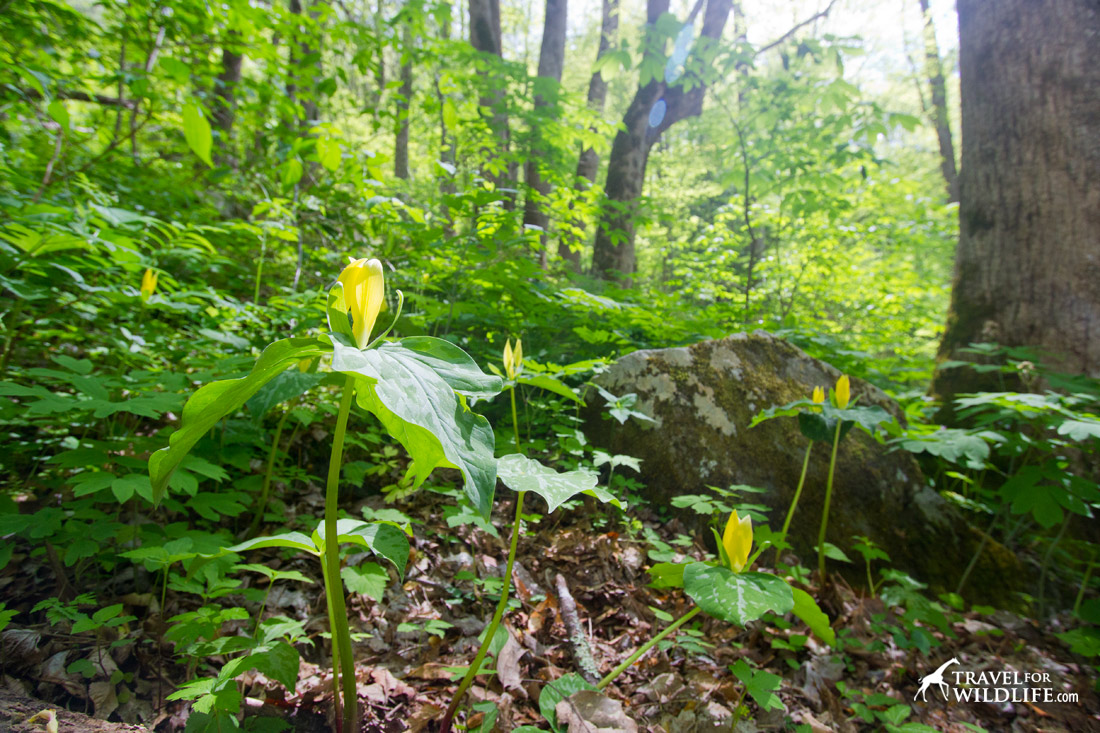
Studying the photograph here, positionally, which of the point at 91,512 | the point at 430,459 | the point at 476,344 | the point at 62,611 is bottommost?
the point at 62,611

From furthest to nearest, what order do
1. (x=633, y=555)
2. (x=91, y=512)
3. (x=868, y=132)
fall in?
(x=868, y=132) < (x=633, y=555) < (x=91, y=512)

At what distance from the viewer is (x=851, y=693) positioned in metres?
1.61

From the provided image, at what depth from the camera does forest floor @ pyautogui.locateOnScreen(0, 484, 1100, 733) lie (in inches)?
46.3

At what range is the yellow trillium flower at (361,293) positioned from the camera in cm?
78

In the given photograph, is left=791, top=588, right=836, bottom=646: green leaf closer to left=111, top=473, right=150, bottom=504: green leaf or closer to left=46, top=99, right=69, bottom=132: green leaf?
left=111, top=473, right=150, bottom=504: green leaf

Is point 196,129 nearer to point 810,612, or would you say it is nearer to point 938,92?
point 810,612

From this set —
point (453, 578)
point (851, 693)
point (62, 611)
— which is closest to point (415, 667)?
point (453, 578)

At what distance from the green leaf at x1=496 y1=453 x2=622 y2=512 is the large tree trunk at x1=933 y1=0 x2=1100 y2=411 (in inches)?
140

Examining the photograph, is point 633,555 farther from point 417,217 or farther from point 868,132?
point 868,132

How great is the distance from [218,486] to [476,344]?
62.2 inches

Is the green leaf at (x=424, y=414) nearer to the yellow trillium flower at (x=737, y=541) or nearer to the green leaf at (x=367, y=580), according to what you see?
the green leaf at (x=367, y=580)

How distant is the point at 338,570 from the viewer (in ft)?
2.83

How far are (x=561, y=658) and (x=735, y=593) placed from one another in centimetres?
83

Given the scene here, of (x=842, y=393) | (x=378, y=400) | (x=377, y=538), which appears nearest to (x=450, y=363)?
(x=378, y=400)
